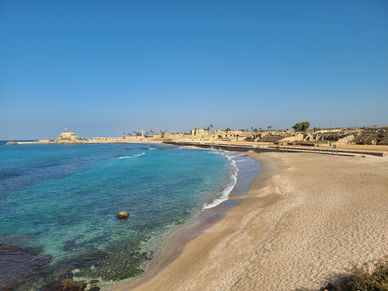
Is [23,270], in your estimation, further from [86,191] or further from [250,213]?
[86,191]

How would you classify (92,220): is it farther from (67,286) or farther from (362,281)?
(362,281)

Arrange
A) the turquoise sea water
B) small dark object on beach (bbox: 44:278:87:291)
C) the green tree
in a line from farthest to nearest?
the green tree, the turquoise sea water, small dark object on beach (bbox: 44:278:87:291)

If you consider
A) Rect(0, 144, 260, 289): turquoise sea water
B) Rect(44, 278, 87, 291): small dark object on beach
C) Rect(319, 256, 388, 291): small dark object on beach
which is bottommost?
Rect(0, 144, 260, 289): turquoise sea water

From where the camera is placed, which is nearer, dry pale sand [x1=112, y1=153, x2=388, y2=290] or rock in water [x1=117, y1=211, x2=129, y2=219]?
dry pale sand [x1=112, y1=153, x2=388, y2=290]

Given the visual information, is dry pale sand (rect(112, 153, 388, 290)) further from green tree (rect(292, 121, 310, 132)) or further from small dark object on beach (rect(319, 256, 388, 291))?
green tree (rect(292, 121, 310, 132))

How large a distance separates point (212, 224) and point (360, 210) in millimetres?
8011

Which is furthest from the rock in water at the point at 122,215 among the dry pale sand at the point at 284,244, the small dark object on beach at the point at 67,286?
the small dark object on beach at the point at 67,286

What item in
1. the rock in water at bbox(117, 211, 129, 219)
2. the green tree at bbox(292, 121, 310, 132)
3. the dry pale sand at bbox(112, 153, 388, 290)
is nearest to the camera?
the dry pale sand at bbox(112, 153, 388, 290)

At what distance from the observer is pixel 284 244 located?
11.1 meters

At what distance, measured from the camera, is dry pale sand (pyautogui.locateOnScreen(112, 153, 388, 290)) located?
28.9 ft

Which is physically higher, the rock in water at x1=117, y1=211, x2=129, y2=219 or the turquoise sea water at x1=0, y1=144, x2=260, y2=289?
the rock in water at x1=117, y1=211, x2=129, y2=219

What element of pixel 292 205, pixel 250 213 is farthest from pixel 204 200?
pixel 292 205

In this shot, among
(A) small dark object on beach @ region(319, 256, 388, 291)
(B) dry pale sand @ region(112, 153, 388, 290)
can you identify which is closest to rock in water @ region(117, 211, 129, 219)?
(B) dry pale sand @ region(112, 153, 388, 290)

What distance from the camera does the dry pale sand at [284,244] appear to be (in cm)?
880
